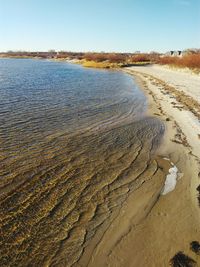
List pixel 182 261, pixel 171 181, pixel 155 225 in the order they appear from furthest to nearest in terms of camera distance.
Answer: pixel 171 181, pixel 155 225, pixel 182 261

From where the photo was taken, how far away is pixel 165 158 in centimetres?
1120

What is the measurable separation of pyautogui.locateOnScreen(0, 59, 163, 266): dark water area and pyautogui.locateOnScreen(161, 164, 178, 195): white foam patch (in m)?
0.95

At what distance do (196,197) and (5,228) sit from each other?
5304 mm

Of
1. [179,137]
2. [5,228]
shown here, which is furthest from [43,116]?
[5,228]

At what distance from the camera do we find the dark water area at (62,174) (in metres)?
6.24

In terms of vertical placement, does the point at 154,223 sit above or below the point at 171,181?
above

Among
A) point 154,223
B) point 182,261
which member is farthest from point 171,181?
point 182,261

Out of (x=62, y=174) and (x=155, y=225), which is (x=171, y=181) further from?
(x=62, y=174)

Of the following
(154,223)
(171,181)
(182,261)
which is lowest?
(171,181)

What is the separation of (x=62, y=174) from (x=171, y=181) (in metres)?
3.62

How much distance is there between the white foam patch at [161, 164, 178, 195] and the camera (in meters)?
8.68

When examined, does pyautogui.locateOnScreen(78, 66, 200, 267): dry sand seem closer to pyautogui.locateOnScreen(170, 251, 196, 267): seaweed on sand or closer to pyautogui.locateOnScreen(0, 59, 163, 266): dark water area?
pyautogui.locateOnScreen(170, 251, 196, 267): seaweed on sand

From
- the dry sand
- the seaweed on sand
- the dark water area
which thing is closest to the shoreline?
the dry sand

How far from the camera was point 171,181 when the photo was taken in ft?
30.4
